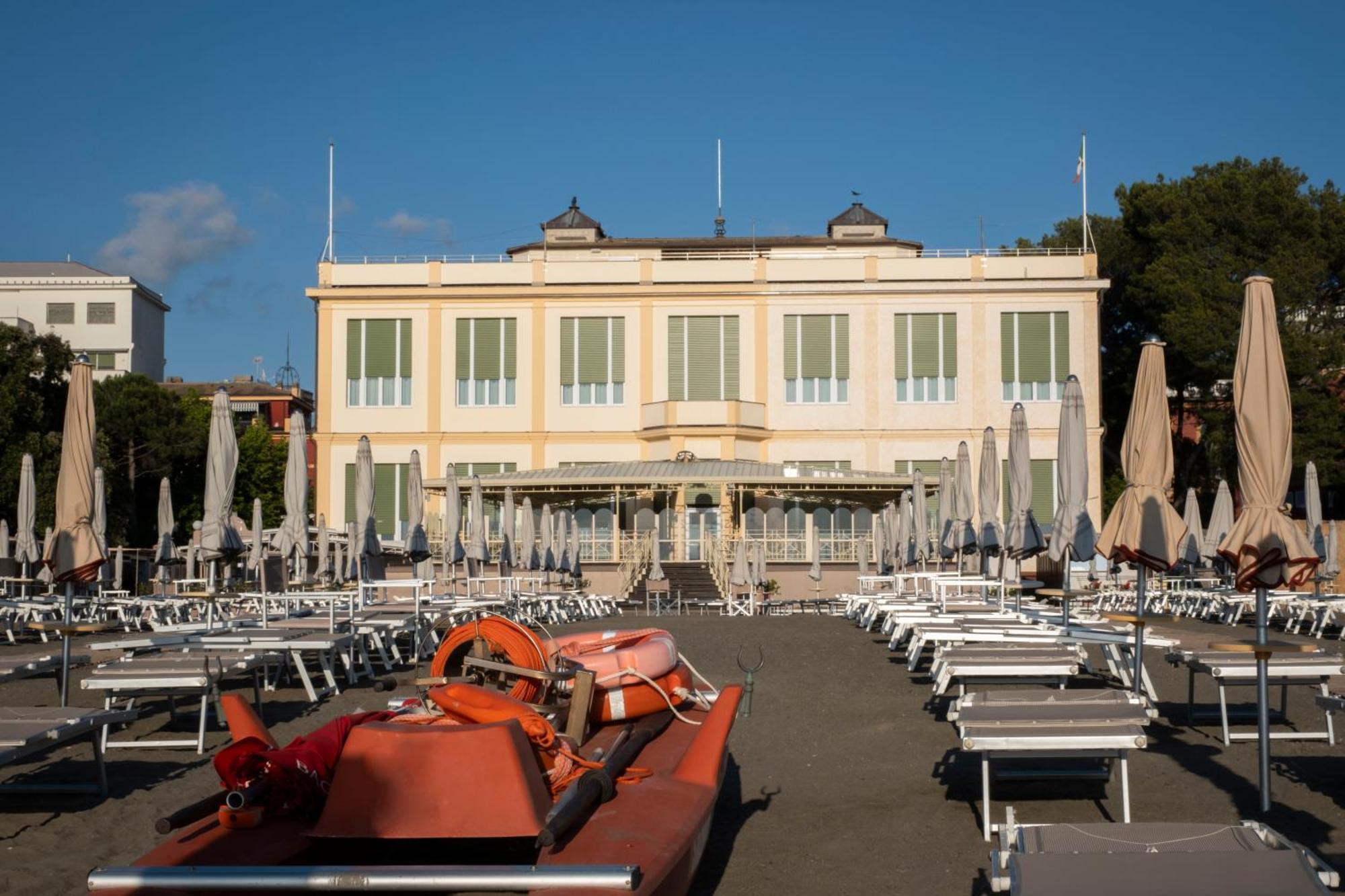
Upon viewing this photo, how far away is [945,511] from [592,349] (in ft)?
67.2

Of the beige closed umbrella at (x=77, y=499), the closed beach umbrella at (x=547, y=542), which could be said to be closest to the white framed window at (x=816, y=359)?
the closed beach umbrella at (x=547, y=542)

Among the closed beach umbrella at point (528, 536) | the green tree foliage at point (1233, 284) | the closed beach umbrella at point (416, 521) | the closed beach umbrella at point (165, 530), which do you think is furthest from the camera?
the green tree foliage at point (1233, 284)

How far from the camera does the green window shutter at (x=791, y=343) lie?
45.9 meters

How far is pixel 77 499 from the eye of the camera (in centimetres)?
1202

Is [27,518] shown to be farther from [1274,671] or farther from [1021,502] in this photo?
[1274,671]

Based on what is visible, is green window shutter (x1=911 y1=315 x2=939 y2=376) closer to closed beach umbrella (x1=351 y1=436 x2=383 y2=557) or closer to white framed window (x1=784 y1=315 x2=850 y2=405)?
white framed window (x1=784 y1=315 x2=850 y2=405)

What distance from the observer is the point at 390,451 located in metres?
45.8

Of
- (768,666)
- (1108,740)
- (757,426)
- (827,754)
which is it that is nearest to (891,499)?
(757,426)

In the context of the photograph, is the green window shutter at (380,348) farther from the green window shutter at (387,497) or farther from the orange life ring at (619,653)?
the orange life ring at (619,653)

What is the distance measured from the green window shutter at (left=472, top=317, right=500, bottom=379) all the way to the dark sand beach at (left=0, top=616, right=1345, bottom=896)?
3370 cm

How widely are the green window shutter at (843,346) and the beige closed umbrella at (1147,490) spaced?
1286 inches

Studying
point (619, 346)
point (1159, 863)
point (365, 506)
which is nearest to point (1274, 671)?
point (1159, 863)

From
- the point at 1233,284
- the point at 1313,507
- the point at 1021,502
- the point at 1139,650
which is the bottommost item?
the point at 1139,650

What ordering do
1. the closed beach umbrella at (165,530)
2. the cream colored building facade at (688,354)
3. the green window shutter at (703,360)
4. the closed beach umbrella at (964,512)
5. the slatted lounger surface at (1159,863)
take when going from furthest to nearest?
the green window shutter at (703,360)
the cream colored building facade at (688,354)
the closed beach umbrella at (165,530)
the closed beach umbrella at (964,512)
the slatted lounger surface at (1159,863)
